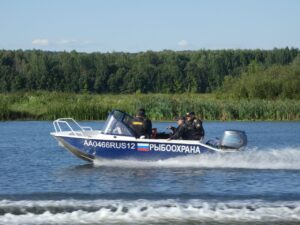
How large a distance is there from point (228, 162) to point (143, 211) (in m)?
7.53

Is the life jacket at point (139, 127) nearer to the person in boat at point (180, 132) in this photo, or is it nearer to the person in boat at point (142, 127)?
the person in boat at point (142, 127)

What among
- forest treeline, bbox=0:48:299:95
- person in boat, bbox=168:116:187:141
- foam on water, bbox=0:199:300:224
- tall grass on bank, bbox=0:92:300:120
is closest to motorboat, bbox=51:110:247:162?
person in boat, bbox=168:116:187:141

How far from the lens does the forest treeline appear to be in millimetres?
103875

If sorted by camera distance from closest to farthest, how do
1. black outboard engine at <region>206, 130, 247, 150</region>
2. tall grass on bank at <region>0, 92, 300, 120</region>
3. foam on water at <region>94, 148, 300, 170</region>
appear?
black outboard engine at <region>206, 130, 247, 150</region> → foam on water at <region>94, 148, 300, 170</region> → tall grass on bank at <region>0, 92, 300, 120</region>

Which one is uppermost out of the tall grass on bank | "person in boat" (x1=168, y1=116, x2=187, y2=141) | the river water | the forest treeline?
the forest treeline

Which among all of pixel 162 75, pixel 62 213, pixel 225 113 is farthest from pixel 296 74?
pixel 62 213

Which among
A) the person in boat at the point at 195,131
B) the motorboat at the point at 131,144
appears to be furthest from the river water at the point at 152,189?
the person in boat at the point at 195,131

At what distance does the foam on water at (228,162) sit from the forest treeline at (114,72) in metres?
74.2

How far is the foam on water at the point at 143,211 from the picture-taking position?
14.6m

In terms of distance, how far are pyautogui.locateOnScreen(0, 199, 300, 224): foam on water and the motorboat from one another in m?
5.76

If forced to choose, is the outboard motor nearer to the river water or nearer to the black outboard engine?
the black outboard engine

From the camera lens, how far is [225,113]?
47.7m

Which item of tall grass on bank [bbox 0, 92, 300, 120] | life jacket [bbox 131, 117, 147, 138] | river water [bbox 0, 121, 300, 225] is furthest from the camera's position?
tall grass on bank [bbox 0, 92, 300, 120]

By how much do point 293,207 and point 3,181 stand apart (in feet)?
26.8
